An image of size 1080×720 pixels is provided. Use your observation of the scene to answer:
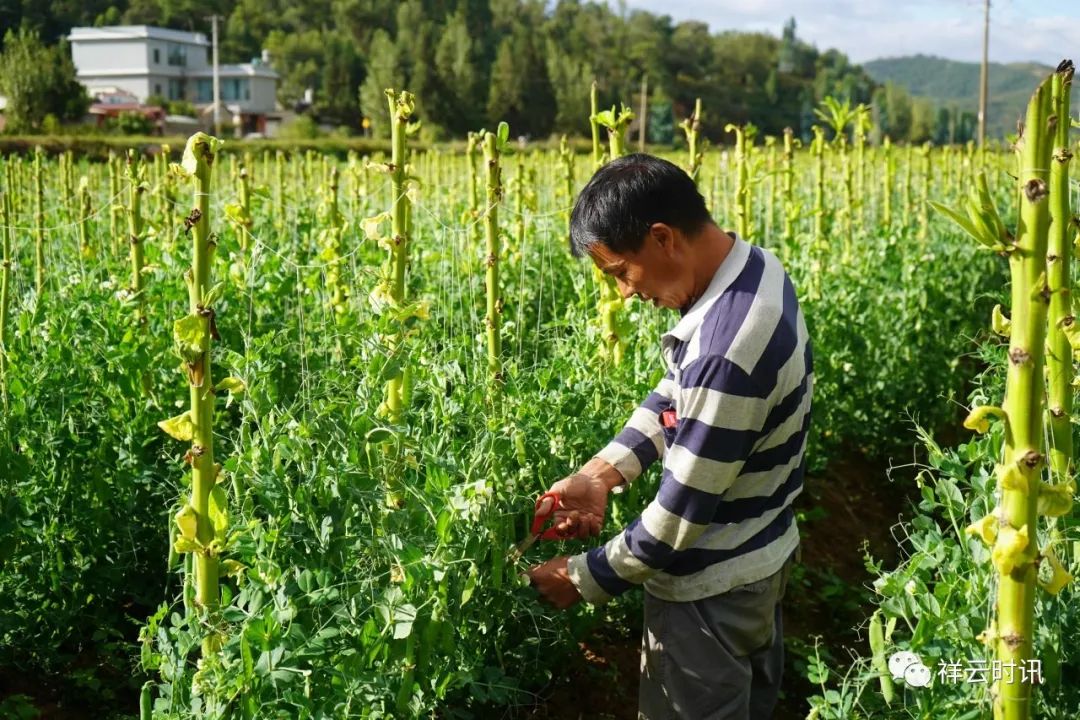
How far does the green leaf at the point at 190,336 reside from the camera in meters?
1.98

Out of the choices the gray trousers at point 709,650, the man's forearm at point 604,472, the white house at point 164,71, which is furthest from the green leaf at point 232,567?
the white house at point 164,71

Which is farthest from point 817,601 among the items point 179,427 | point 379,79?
point 379,79

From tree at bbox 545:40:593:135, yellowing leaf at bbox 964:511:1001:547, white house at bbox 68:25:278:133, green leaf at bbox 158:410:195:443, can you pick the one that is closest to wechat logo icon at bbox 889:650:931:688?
yellowing leaf at bbox 964:511:1001:547

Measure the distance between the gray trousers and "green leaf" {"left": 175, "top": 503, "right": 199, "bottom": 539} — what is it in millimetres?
1098

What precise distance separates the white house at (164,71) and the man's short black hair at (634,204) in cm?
7012

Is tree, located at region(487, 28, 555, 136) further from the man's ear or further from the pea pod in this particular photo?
the pea pod

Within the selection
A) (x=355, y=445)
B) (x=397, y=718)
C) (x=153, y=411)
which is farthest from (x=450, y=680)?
(x=153, y=411)

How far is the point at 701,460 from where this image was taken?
217 centimetres

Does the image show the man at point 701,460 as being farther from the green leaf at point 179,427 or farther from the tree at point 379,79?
the tree at point 379,79

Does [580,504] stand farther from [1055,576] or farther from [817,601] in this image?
[817,601]

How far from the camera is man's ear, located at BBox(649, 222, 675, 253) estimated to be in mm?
2211

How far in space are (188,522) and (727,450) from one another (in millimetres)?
1115

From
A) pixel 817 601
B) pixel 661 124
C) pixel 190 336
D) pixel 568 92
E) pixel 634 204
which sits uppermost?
pixel 568 92

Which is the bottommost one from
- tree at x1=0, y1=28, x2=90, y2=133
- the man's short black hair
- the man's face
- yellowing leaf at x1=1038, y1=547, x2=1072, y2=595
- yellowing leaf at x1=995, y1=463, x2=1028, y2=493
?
yellowing leaf at x1=1038, y1=547, x2=1072, y2=595
